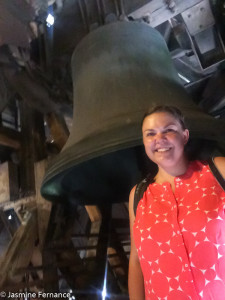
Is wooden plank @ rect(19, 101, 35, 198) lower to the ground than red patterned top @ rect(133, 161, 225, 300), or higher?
higher

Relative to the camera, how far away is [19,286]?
1.16 m

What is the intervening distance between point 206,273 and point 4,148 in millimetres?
1508

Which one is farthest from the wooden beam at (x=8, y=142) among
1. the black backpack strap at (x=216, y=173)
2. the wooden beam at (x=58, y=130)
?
the black backpack strap at (x=216, y=173)

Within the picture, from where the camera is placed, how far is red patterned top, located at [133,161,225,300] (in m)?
0.66

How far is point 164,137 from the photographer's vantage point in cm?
74

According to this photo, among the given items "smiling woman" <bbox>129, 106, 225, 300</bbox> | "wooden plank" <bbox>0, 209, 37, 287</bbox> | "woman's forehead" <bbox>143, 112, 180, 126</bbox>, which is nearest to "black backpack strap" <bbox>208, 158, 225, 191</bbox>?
"smiling woman" <bbox>129, 106, 225, 300</bbox>

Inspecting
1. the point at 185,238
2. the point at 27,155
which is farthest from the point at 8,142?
the point at 185,238

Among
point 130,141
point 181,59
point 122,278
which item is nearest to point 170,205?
point 130,141

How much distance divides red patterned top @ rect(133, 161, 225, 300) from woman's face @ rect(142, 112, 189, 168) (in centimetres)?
10

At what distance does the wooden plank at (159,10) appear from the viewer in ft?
4.21

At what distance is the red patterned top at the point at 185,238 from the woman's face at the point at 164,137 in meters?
0.10

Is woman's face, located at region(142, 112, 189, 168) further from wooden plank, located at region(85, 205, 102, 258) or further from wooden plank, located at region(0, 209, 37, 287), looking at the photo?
wooden plank, located at region(85, 205, 102, 258)

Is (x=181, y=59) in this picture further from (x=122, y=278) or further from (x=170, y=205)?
(x=122, y=278)

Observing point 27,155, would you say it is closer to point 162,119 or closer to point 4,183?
point 4,183
